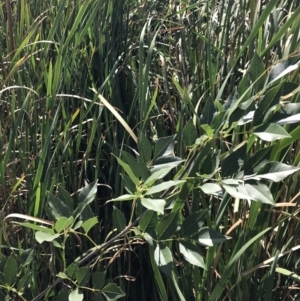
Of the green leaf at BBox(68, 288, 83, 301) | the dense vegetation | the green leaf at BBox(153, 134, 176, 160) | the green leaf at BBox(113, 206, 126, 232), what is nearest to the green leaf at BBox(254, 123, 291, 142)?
the dense vegetation

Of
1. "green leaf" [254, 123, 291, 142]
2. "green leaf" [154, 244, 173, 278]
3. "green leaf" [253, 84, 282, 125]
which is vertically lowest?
"green leaf" [154, 244, 173, 278]

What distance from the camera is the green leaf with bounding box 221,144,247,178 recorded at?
62cm

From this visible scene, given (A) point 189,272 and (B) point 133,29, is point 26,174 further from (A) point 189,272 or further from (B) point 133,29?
(B) point 133,29

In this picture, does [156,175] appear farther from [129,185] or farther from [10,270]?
[10,270]

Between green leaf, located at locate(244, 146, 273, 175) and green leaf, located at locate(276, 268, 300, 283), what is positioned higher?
green leaf, located at locate(244, 146, 273, 175)

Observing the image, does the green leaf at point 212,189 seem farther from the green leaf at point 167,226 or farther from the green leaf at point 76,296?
the green leaf at point 76,296

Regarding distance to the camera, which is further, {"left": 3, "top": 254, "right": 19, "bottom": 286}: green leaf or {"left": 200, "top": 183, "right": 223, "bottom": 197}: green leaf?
{"left": 3, "top": 254, "right": 19, "bottom": 286}: green leaf

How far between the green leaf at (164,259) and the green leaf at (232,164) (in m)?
0.12

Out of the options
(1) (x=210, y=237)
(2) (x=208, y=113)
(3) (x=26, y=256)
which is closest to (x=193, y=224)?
(1) (x=210, y=237)

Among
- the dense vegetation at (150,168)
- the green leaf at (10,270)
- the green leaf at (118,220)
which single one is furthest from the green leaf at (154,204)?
the green leaf at (10,270)

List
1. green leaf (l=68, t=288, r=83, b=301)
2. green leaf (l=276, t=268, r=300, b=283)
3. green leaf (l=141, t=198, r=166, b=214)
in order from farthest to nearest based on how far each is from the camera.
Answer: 1. green leaf (l=276, t=268, r=300, b=283)
2. green leaf (l=68, t=288, r=83, b=301)
3. green leaf (l=141, t=198, r=166, b=214)

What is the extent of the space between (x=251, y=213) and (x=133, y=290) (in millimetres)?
295

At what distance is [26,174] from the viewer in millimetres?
900

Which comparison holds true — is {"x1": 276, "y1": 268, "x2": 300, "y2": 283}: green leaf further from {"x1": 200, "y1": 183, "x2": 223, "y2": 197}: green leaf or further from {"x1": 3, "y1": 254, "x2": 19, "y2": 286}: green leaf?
{"x1": 3, "y1": 254, "x2": 19, "y2": 286}: green leaf
